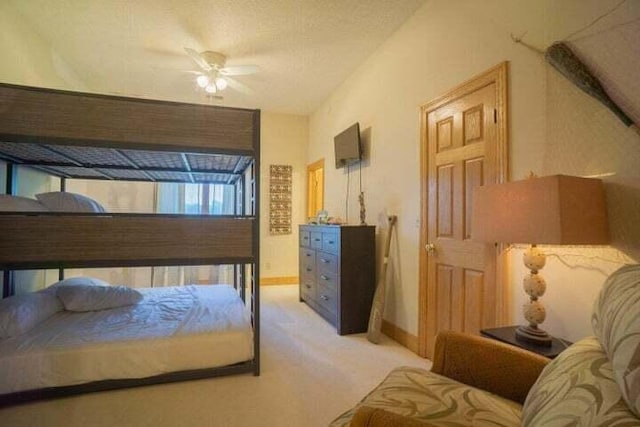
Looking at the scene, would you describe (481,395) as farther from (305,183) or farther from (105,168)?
(305,183)

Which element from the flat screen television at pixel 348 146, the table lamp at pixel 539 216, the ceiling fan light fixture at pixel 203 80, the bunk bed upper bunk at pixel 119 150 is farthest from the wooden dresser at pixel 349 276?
the ceiling fan light fixture at pixel 203 80

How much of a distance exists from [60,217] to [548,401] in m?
2.35

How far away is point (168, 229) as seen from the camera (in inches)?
78.7

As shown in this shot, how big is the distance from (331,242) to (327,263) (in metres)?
0.26

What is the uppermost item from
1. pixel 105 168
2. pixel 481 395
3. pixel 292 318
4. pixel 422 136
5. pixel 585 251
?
pixel 422 136

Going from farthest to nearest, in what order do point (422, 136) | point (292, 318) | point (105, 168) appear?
point (292, 318)
point (105, 168)
point (422, 136)

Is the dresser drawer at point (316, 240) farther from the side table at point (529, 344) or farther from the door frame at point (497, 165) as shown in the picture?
the side table at point (529, 344)

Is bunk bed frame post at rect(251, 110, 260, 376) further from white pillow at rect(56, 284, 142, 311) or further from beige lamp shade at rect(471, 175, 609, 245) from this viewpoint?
beige lamp shade at rect(471, 175, 609, 245)

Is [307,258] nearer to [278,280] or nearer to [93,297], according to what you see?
[278,280]

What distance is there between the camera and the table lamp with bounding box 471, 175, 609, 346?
122cm

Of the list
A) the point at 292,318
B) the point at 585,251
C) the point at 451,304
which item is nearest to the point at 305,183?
the point at 292,318

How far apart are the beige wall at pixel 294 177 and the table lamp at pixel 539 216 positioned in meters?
4.17

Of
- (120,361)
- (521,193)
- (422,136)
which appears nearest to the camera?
(521,193)

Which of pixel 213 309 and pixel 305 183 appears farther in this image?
pixel 305 183
